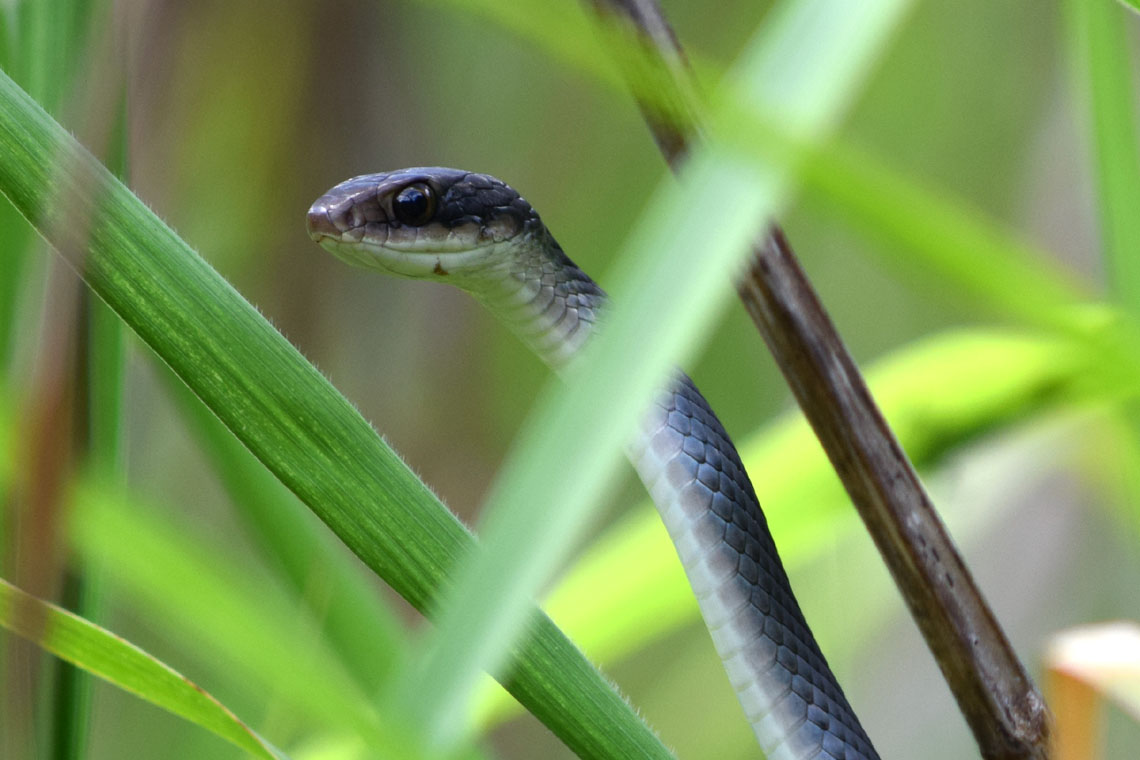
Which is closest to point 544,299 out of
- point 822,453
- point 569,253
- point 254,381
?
point 822,453

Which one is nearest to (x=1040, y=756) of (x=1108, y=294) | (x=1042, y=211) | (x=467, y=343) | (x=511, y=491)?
(x=1108, y=294)

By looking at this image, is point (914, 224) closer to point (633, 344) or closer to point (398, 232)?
point (633, 344)

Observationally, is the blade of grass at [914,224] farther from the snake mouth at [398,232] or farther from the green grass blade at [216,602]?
the snake mouth at [398,232]

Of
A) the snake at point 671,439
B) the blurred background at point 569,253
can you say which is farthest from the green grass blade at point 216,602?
the blurred background at point 569,253

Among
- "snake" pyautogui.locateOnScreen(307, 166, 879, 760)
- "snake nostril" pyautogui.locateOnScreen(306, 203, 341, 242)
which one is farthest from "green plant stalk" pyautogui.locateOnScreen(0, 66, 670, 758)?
"snake nostril" pyautogui.locateOnScreen(306, 203, 341, 242)

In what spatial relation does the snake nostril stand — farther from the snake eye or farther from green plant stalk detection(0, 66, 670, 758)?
green plant stalk detection(0, 66, 670, 758)
